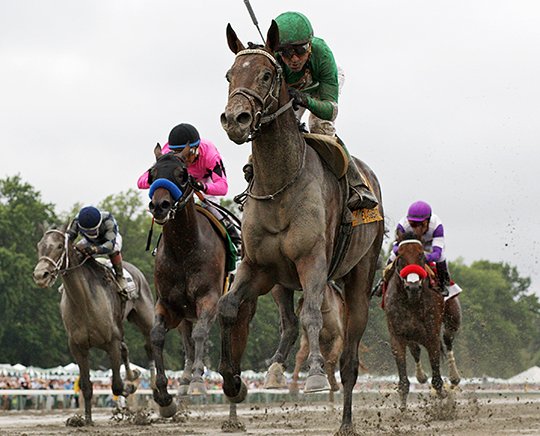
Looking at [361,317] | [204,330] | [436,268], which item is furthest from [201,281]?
[436,268]

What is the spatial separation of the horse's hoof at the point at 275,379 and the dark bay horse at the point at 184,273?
2022mm

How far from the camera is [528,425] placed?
14.4 metres

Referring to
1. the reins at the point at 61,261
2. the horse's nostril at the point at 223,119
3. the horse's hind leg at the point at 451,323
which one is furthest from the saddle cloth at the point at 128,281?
the horse's nostril at the point at 223,119

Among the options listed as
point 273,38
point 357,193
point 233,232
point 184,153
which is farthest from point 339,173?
point 233,232

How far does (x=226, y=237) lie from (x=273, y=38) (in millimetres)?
5138

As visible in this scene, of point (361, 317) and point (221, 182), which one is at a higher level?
point (221, 182)

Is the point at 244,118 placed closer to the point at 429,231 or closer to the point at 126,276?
the point at 429,231

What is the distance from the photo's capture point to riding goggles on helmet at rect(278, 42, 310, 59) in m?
9.65

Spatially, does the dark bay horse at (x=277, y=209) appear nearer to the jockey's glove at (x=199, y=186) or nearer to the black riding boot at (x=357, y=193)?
the black riding boot at (x=357, y=193)

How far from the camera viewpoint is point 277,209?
9414 mm

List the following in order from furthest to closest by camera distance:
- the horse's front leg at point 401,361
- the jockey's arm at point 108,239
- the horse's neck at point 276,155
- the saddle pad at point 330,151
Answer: the horse's front leg at point 401,361 < the jockey's arm at point 108,239 < the saddle pad at point 330,151 < the horse's neck at point 276,155

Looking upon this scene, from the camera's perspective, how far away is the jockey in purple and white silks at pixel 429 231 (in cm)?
1688

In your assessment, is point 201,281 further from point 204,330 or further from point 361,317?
point 361,317

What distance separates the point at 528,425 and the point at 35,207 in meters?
53.4
